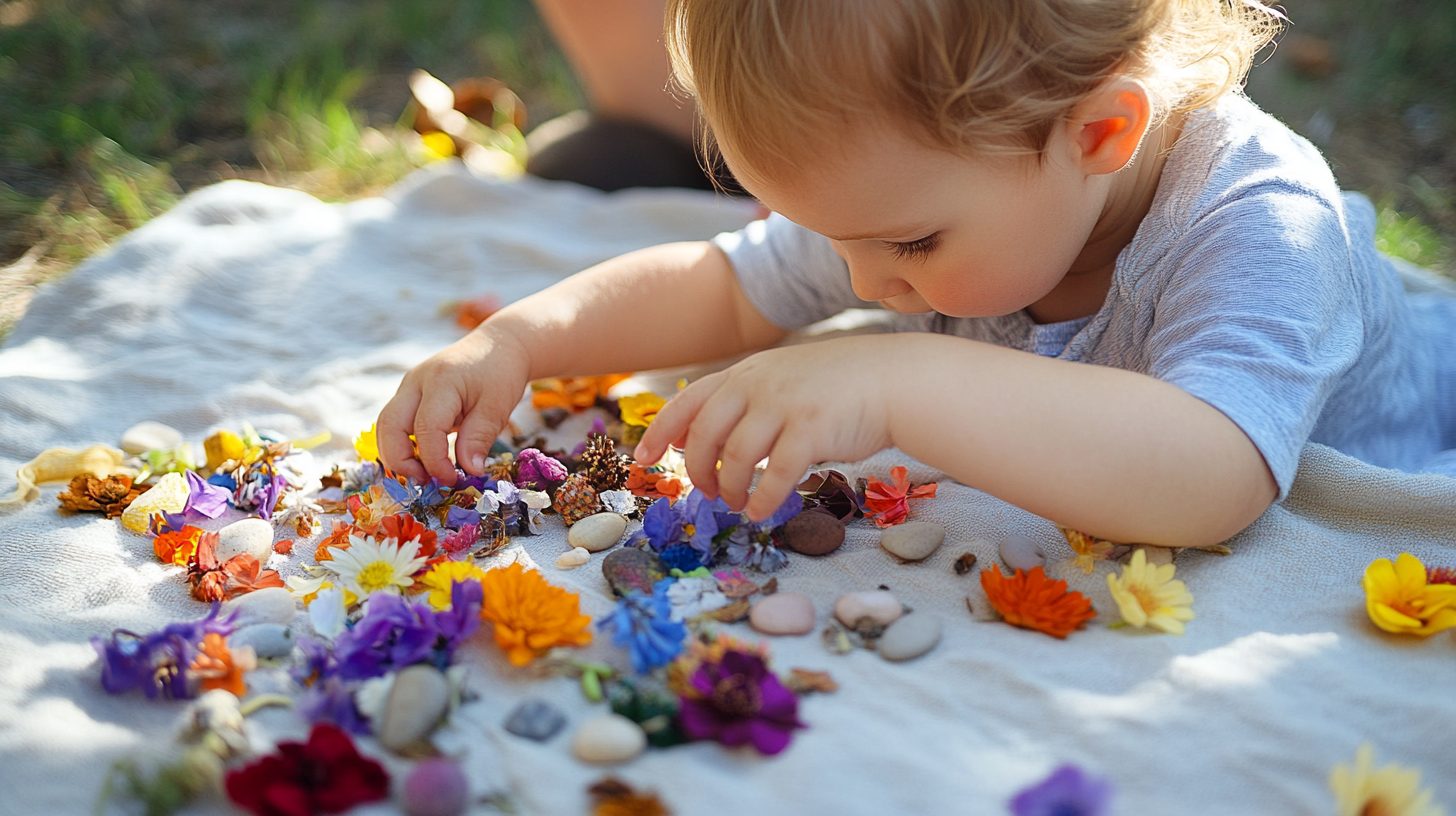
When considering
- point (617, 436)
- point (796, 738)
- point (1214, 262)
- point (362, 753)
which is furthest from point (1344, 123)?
point (362, 753)

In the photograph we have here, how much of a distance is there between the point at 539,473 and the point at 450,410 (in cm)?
10

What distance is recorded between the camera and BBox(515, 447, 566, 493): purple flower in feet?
3.74

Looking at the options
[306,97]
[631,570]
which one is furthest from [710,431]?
[306,97]

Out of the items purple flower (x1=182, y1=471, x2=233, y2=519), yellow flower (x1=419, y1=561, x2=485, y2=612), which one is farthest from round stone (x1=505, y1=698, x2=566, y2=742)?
purple flower (x1=182, y1=471, x2=233, y2=519)

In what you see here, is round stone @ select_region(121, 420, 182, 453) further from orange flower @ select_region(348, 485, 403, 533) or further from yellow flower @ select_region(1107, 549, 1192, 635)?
yellow flower @ select_region(1107, 549, 1192, 635)

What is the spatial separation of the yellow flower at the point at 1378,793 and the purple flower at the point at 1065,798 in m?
0.14

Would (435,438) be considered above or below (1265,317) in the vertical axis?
below

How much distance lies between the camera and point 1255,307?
3.24ft

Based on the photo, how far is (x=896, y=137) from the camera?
0.93 meters

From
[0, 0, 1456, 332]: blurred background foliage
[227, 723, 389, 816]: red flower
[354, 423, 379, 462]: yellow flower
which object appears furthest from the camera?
[0, 0, 1456, 332]: blurred background foliage

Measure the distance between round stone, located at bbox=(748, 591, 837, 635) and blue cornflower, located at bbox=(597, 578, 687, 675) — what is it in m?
0.07

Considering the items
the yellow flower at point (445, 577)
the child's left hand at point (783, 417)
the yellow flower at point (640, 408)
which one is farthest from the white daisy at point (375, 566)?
the yellow flower at point (640, 408)

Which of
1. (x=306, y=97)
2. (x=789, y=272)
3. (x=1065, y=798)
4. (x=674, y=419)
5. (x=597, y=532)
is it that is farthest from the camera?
(x=306, y=97)

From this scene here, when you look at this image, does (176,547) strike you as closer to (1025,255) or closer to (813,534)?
(813,534)
